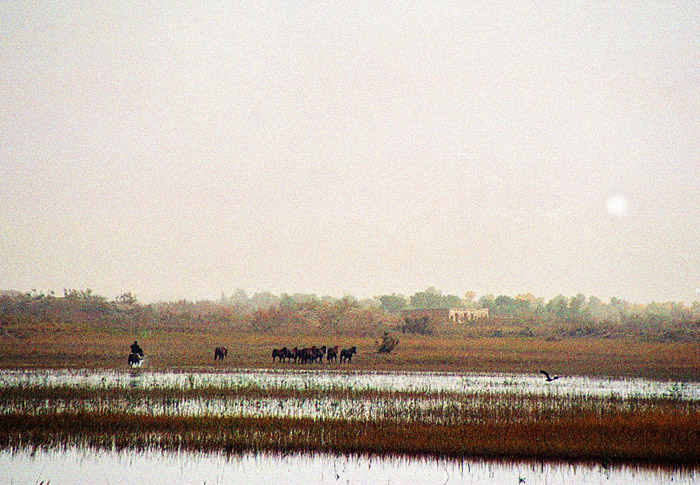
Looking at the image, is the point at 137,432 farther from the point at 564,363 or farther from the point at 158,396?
the point at 564,363

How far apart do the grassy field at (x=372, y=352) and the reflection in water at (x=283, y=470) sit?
1755 cm

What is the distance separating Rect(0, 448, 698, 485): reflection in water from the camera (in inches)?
547

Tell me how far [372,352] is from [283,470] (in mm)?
32070

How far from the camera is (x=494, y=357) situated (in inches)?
1716

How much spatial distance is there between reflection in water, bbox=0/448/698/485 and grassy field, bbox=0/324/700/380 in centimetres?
1755

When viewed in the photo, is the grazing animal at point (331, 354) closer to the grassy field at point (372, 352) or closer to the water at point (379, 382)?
the grassy field at point (372, 352)

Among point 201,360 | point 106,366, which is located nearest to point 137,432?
point 106,366

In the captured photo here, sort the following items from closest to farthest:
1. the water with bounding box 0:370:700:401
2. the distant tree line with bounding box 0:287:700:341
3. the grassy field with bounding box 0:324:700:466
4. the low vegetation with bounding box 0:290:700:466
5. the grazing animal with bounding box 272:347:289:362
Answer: the grassy field with bounding box 0:324:700:466
the low vegetation with bounding box 0:290:700:466
the water with bounding box 0:370:700:401
the grazing animal with bounding box 272:347:289:362
the distant tree line with bounding box 0:287:700:341

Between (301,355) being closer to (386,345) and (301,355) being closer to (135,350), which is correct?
(386,345)

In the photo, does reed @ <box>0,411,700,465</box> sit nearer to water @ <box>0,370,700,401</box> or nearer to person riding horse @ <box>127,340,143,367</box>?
water @ <box>0,370,700,401</box>

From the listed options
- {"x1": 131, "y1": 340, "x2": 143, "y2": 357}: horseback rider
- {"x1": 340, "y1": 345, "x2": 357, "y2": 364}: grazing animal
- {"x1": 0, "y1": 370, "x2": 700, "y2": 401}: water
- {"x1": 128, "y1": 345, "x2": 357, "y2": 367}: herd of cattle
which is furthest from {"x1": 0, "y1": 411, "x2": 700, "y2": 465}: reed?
{"x1": 340, "y1": 345, "x2": 357, "y2": 364}: grazing animal

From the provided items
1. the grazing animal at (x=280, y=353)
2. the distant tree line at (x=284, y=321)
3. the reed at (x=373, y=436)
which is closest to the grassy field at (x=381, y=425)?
the reed at (x=373, y=436)

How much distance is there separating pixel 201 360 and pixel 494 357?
17.2 m

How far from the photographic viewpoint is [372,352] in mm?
46500
